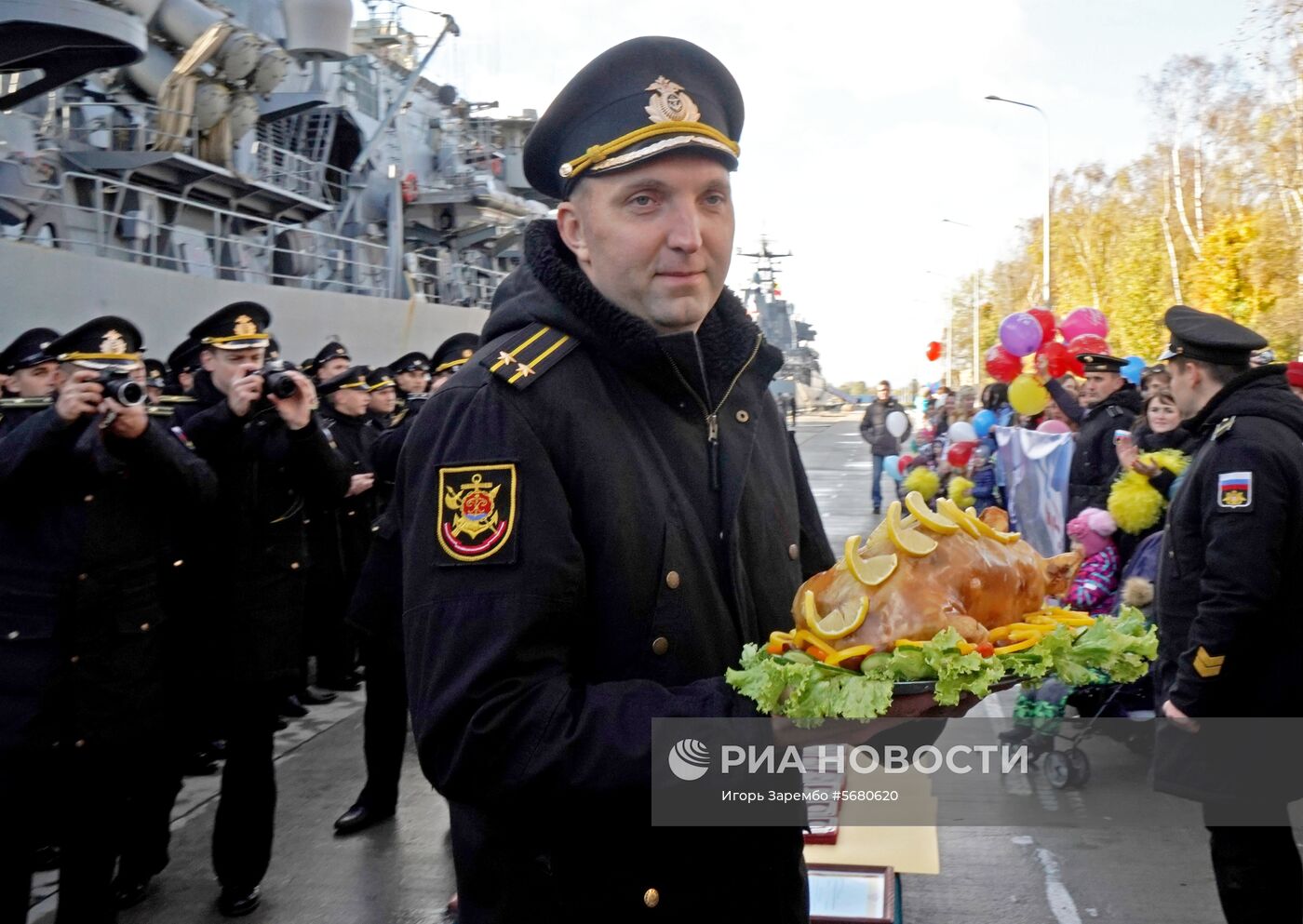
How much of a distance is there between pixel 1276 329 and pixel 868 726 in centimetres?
2466

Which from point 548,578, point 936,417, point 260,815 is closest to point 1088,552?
point 260,815

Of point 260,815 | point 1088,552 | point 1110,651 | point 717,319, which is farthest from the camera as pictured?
point 1088,552

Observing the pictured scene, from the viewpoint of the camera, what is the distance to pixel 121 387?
4074 millimetres

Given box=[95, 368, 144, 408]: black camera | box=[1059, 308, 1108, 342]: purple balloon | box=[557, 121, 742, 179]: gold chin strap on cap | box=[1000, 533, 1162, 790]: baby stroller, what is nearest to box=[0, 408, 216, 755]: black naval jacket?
box=[95, 368, 144, 408]: black camera

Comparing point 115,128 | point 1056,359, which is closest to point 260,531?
point 1056,359

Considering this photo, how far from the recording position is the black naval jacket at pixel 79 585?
152 inches

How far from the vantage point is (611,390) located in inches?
76.1

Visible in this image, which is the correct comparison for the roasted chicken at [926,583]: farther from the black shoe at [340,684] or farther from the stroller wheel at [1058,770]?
the black shoe at [340,684]

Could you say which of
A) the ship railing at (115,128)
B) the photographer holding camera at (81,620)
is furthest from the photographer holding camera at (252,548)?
the ship railing at (115,128)

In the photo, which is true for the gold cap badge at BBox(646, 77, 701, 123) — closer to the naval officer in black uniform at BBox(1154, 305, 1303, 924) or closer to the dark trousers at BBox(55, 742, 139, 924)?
the naval officer in black uniform at BBox(1154, 305, 1303, 924)

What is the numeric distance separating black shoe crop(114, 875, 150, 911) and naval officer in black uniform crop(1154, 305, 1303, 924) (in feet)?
13.8

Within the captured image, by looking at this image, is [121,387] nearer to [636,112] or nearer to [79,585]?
[79,585]

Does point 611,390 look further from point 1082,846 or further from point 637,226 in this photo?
point 1082,846

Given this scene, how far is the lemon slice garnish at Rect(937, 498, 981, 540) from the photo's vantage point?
72.9 inches
